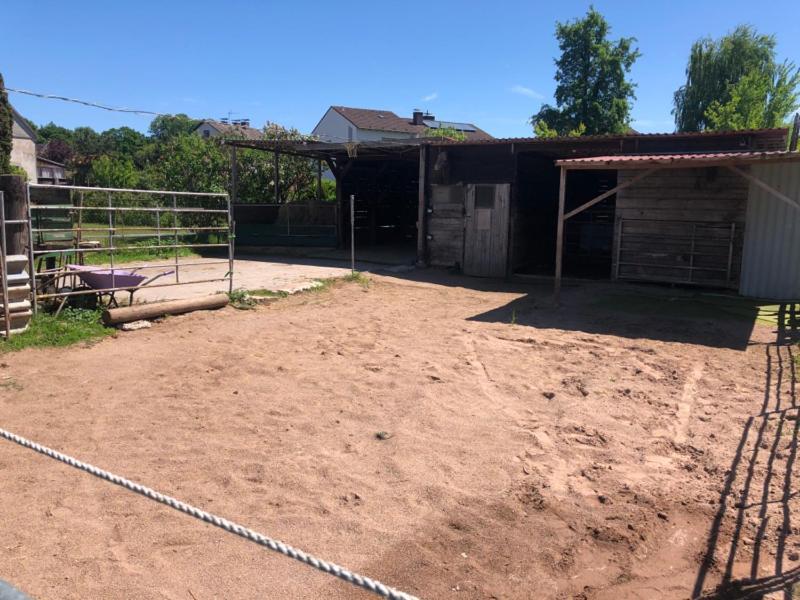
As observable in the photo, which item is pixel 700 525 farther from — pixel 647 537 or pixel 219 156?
pixel 219 156

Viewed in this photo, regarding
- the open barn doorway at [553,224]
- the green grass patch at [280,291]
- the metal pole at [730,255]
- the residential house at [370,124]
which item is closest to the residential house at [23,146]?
the residential house at [370,124]

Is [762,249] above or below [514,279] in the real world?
above

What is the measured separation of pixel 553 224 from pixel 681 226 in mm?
5120

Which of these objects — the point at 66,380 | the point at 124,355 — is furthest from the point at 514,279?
the point at 66,380

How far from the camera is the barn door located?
15.3 metres

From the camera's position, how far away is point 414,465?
15.4 feet

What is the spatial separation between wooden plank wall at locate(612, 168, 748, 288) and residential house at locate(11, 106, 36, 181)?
4057cm

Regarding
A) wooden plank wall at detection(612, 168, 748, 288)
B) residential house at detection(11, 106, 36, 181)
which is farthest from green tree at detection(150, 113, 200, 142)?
wooden plank wall at detection(612, 168, 748, 288)

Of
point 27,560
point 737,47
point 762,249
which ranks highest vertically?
point 737,47

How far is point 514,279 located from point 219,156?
46.5 feet

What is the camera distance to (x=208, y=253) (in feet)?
69.7

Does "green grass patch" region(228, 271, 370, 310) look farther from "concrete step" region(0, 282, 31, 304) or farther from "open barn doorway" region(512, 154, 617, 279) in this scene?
"open barn doorway" region(512, 154, 617, 279)

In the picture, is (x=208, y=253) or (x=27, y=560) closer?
(x=27, y=560)

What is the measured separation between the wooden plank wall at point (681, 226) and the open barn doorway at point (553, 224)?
5.75 ft
